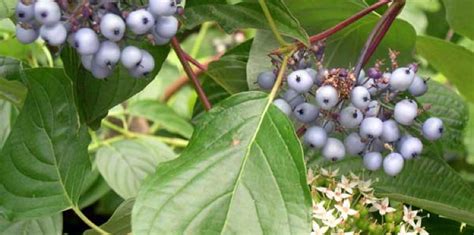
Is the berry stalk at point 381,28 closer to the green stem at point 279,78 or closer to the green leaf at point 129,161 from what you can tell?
the green stem at point 279,78

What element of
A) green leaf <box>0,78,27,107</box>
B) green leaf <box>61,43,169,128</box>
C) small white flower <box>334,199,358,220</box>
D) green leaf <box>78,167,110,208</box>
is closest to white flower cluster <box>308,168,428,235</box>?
small white flower <box>334,199,358,220</box>

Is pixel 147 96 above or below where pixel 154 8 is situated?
below

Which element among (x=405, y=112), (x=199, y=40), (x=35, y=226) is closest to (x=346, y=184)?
(x=405, y=112)

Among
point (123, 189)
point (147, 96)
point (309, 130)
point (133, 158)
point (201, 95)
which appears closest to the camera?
point (309, 130)

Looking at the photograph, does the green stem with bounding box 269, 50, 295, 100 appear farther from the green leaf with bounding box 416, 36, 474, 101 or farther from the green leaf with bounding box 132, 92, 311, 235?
the green leaf with bounding box 416, 36, 474, 101

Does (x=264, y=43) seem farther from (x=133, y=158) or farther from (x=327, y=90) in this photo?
(x=133, y=158)

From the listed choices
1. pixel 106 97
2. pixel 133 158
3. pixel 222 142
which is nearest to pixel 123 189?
pixel 133 158
